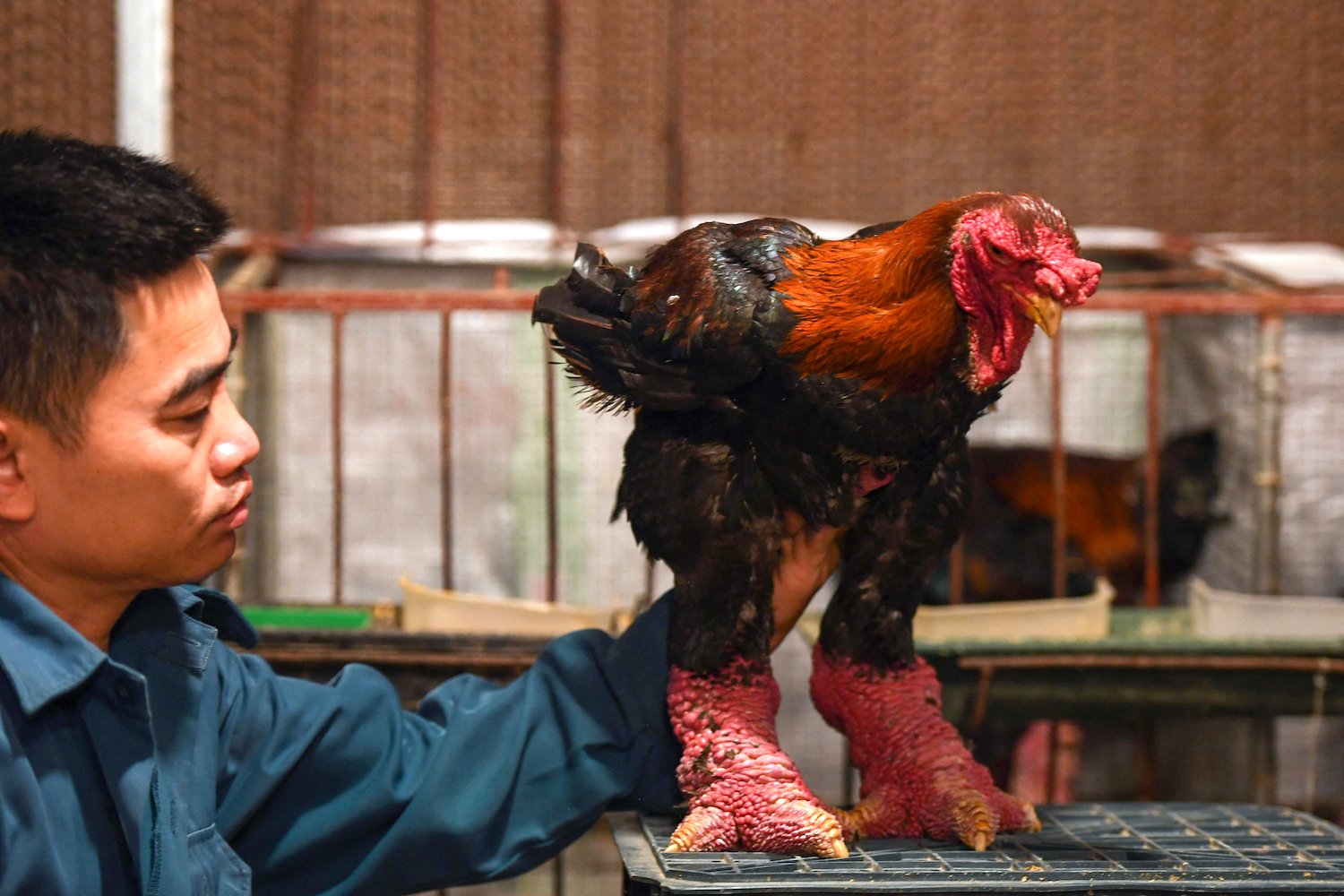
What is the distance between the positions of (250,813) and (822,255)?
2.27 ft

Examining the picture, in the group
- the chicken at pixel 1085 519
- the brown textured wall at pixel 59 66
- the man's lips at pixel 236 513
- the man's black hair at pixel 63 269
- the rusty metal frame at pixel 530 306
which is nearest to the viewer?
the man's black hair at pixel 63 269

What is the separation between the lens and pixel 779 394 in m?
0.93

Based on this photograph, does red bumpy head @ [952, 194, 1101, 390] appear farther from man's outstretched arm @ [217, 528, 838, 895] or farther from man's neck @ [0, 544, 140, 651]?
man's neck @ [0, 544, 140, 651]

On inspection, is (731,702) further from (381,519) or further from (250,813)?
(381,519)

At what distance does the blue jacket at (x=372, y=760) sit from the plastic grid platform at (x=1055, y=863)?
8 cm

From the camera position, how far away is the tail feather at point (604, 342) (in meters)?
0.97

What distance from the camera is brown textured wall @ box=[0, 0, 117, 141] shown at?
83.3 inches

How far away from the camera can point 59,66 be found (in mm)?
2154

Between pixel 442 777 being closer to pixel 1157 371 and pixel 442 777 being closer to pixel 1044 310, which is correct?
pixel 1044 310

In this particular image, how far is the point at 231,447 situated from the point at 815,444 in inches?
18.0

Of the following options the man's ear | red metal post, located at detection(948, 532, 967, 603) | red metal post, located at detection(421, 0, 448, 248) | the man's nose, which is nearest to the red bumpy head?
the man's nose

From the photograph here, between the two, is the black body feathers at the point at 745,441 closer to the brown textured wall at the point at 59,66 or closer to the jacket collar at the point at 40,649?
the jacket collar at the point at 40,649

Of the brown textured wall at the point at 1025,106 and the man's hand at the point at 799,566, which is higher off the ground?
the brown textured wall at the point at 1025,106

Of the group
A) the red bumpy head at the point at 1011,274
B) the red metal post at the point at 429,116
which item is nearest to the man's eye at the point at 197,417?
the red bumpy head at the point at 1011,274
